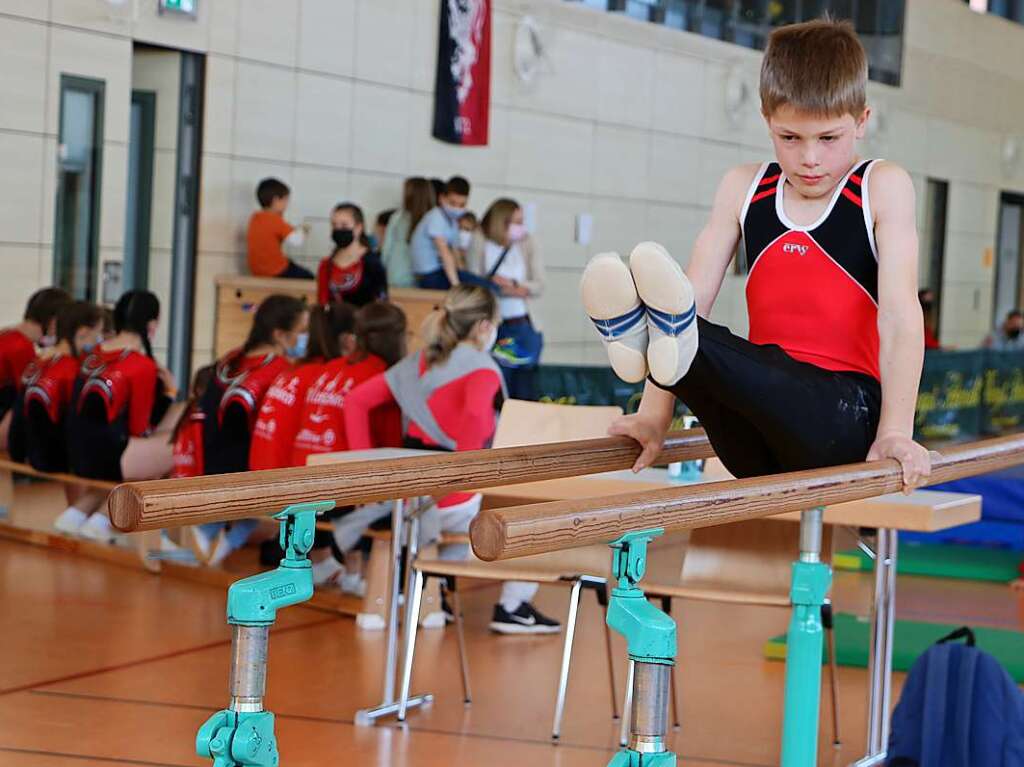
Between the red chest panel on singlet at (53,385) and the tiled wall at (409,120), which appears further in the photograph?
the tiled wall at (409,120)

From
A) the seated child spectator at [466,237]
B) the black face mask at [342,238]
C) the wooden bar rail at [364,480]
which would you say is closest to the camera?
the wooden bar rail at [364,480]

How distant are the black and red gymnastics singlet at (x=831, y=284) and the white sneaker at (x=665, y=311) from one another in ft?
1.63

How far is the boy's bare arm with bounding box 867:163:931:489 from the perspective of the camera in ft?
8.39

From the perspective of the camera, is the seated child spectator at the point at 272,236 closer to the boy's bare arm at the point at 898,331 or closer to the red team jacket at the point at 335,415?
the red team jacket at the point at 335,415

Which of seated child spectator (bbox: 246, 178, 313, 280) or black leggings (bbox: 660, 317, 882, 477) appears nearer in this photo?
black leggings (bbox: 660, 317, 882, 477)

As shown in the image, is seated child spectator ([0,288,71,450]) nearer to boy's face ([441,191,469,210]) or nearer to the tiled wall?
the tiled wall

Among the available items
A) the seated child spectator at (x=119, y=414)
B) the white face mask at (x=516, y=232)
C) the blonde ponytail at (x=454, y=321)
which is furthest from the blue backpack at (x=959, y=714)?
the white face mask at (x=516, y=232)

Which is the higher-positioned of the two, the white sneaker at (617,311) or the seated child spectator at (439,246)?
the seated child spectator at (439,246)

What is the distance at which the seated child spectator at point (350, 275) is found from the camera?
9242 millimetres

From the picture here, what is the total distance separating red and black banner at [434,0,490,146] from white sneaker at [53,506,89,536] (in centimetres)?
595

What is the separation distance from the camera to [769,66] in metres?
2.63

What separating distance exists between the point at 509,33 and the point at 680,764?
9.29 metres

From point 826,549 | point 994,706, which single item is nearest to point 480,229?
point 826,549

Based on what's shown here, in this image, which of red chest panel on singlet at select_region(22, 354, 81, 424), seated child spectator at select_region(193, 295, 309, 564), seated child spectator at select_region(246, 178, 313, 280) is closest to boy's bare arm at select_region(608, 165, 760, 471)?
seated child spectator at select_region(193, 295, 309, 564)
